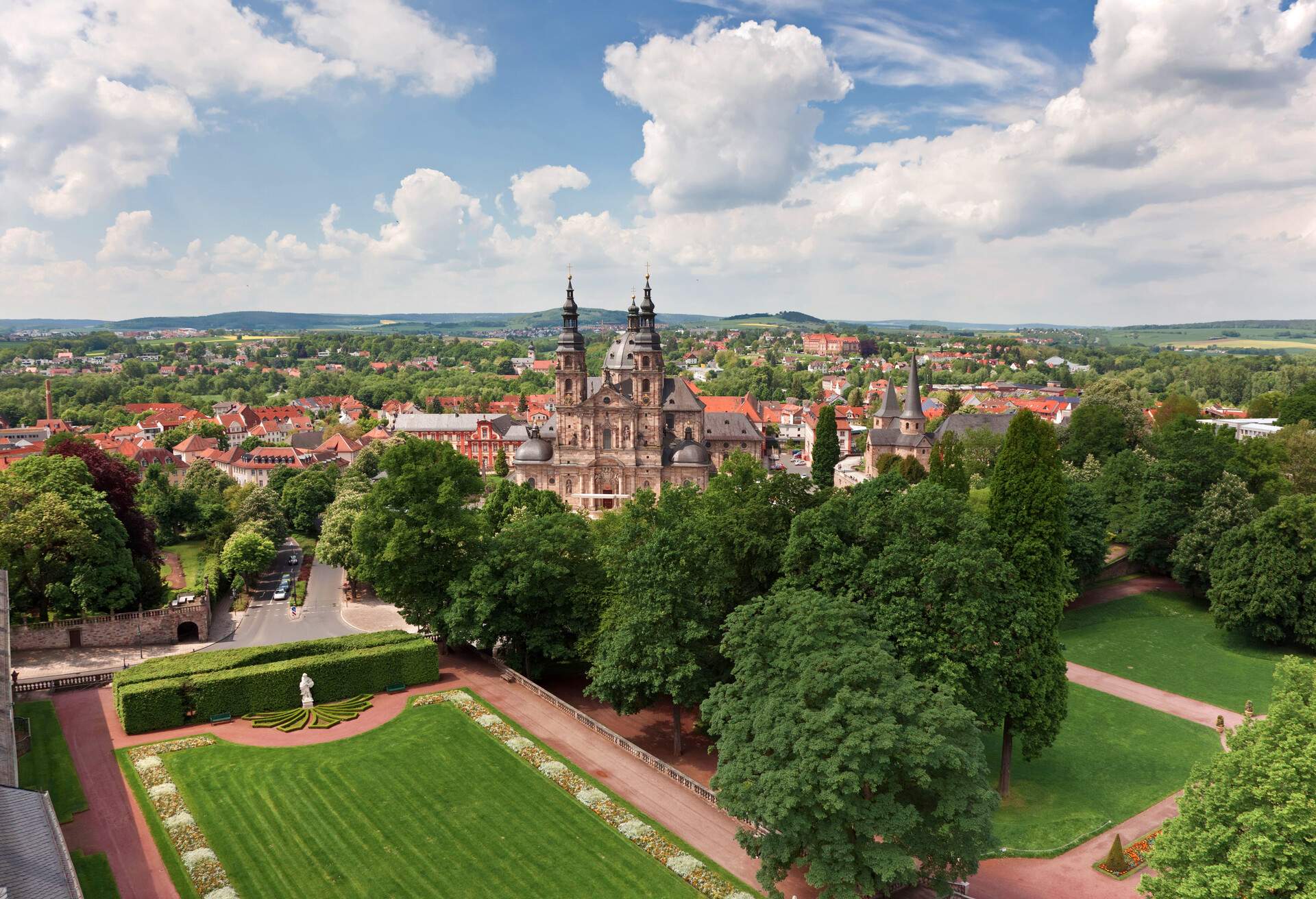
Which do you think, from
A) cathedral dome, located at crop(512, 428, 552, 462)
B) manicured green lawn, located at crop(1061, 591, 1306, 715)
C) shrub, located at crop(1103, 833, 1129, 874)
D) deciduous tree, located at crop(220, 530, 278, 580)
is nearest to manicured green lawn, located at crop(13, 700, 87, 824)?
deciduous tree, located at crop(220, 530, 278, 580)

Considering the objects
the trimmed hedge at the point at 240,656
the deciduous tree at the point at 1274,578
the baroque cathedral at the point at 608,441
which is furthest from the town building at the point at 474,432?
the deciduous tree at the point at 1274,578

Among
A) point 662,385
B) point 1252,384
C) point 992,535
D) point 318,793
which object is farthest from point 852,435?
point 318,793

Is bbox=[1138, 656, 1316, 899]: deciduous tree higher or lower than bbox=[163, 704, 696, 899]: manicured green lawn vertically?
higher

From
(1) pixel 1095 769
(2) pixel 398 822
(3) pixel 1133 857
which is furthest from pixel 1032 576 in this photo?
(2) pixel 398 822

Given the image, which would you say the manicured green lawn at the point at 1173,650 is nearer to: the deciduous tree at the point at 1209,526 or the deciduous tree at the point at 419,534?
the deciduous tree at the point at 1209,526

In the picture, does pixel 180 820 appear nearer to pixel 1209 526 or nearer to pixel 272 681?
pixel 272 681

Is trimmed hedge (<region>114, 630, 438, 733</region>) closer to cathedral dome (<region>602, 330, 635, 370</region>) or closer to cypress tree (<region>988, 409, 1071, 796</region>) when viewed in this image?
cypress tree (<region>988, 409, 1071, 796</region>)
